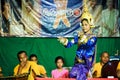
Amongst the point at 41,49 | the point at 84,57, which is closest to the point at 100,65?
the point at 41,49

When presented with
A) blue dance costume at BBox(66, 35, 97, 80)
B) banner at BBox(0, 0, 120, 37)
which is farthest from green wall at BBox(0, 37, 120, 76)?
blue dance costume at BBox(66, 35, 97, 80)

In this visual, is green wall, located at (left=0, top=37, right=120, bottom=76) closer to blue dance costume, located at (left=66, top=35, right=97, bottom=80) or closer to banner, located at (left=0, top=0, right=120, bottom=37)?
banner, located at (left=0, top=0, right=120, bottom=37)

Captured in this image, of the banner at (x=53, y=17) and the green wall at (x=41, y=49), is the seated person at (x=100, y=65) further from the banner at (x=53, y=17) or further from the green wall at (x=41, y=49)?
the banner at (x=53, y=17)

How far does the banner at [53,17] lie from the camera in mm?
6348

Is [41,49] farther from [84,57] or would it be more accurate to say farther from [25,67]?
[84,57]

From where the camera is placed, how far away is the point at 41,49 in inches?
256

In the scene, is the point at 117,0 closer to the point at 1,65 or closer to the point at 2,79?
the point at 1,65

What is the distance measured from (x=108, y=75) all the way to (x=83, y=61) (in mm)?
1039

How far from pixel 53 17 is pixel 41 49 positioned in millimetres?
643

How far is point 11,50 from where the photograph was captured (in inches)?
255

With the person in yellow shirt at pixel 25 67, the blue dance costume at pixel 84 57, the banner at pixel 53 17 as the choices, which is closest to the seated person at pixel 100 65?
the banner at pixel 53 17

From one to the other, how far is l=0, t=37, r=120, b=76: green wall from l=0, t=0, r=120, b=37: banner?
0.43 ft

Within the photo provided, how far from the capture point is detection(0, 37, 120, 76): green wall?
21.1ft

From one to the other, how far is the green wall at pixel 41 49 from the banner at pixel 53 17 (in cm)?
13
